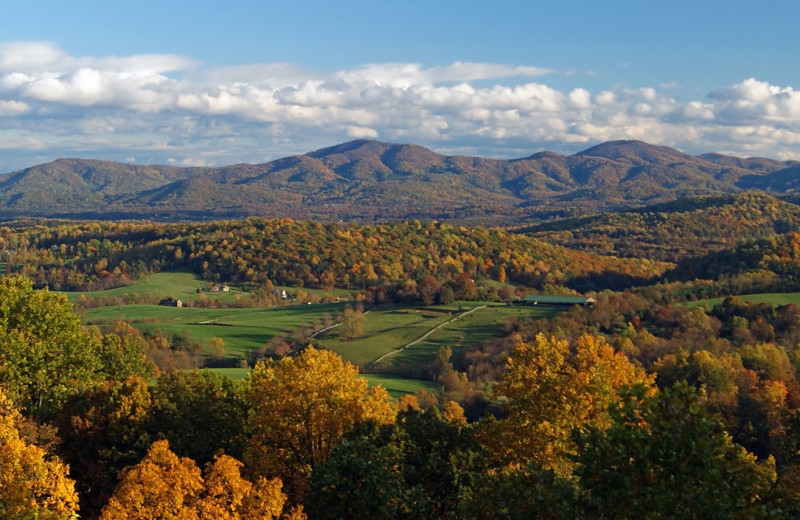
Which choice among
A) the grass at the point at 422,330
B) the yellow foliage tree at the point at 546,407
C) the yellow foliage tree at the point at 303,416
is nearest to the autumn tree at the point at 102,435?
the yellow foliage tree at the point at 303,416

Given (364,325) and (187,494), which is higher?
(187,494)

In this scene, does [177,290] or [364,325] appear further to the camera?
[177,290]

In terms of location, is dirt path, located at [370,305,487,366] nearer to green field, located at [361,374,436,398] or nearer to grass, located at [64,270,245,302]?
green field, located at [361,374,436,398]

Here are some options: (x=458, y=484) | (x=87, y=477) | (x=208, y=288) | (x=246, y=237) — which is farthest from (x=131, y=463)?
(x=246, y=237)

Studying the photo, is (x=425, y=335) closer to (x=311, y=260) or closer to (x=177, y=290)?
(x=177, y=290)

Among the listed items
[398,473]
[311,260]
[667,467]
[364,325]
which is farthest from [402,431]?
[311,260]

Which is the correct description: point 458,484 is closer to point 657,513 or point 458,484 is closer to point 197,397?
point 657,513
